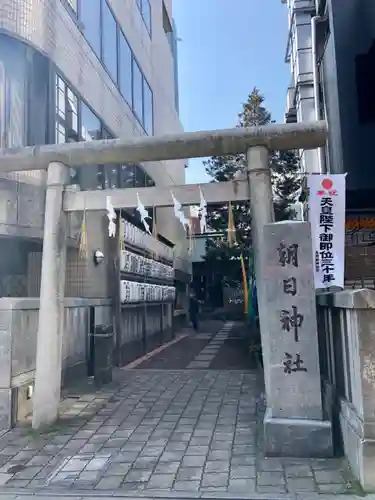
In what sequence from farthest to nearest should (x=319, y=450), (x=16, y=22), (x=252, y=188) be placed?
(x=16, y=22) → (x=252, y=188) → (x=319, y=450)

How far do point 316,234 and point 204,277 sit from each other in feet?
102

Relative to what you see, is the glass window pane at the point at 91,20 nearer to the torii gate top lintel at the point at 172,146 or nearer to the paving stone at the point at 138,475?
the torii gate top lintel at the point at 172,146

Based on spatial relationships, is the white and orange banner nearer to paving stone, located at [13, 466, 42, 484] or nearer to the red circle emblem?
the red circle emblem

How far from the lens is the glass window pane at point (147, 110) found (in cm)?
1963

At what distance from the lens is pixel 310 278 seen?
6562 mm

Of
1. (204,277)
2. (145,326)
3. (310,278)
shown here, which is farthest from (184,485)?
(204,277)

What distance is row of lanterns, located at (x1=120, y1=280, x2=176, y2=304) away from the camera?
46.6 feet

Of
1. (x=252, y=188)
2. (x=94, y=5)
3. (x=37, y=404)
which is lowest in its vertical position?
(x=37, y=404)

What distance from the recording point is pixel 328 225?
304 inches

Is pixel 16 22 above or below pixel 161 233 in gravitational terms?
above

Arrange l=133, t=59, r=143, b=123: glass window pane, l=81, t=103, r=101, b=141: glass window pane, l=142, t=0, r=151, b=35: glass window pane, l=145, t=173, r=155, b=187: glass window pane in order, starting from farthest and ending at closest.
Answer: l=142, t=0, r=151, b=35: glass window pane, l=145, t=173, r=155, b=187: glass window pane, l=133, t=59, r=143, b=123: glass window pane, l=81, t=103, r=101, b=141: glass window pane

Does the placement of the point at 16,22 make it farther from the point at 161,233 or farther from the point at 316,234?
the point at 161,233

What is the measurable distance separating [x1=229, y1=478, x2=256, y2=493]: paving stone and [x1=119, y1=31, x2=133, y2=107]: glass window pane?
1373 centimetres

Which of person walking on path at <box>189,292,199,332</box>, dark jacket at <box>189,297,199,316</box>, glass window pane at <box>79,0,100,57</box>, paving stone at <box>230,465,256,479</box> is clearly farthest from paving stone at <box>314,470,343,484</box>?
dark jacket at <box>189,297,199,316</box>
